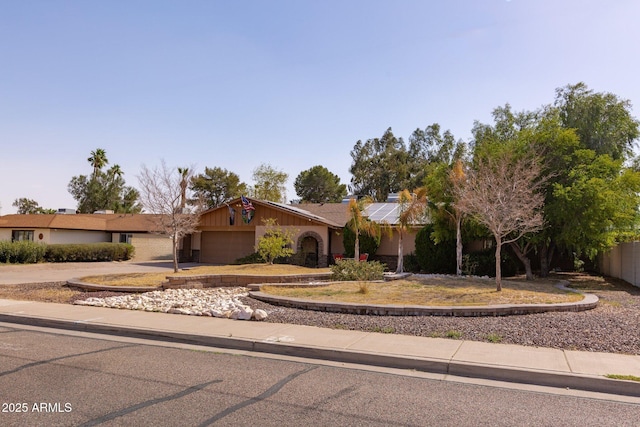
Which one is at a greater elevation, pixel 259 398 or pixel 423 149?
pixel 423 149

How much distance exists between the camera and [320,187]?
61.9 metres

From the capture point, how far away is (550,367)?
671 centimetres

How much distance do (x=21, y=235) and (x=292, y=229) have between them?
871 inches

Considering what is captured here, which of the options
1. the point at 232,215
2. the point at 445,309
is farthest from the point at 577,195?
the point at 232,215

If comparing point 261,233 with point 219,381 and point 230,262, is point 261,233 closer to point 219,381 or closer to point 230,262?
point 230,262

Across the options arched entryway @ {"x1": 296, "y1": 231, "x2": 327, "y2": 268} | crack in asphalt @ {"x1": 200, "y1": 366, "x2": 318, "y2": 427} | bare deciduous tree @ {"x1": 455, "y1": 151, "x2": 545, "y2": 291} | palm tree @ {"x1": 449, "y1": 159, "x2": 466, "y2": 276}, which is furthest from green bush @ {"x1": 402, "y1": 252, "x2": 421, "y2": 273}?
crack in asphalt @ {"x1": 200, "y1": 366, "x2": 318, "y2": 427}

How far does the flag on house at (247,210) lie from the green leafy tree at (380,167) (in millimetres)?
25763

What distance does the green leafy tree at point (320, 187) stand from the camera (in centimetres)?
6169

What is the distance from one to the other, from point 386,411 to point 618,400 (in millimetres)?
2896

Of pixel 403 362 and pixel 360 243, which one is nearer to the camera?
pixel 403 362

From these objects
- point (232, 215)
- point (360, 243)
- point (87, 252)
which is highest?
point (232, 215)

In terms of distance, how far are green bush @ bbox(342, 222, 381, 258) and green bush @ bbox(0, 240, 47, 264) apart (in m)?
19.2

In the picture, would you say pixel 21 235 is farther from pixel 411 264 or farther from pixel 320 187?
pixel 320 187

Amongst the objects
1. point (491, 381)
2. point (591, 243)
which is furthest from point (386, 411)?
point (591, 243)
